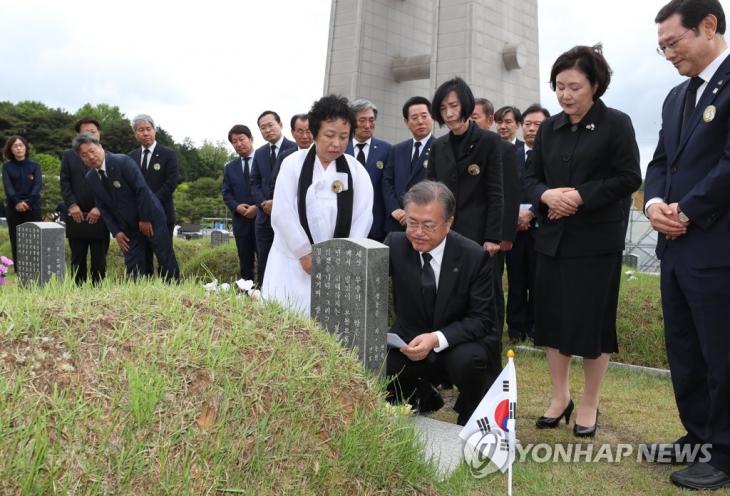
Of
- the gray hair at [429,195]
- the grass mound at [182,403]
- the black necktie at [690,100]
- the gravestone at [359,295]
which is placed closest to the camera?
the grass mound at [182,403]

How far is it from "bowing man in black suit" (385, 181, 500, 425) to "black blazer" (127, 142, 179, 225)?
493 centimetres

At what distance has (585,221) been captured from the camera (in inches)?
153

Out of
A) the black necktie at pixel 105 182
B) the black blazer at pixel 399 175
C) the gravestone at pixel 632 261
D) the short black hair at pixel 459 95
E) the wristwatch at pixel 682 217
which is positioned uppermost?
the short black hair at pixel 459 95

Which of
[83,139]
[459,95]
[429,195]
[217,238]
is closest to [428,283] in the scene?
[429,195]

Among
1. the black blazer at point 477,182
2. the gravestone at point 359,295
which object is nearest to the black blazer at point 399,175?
the black blazer at point 477,182

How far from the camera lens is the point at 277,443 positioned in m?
2.31

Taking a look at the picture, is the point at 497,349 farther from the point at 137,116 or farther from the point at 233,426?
the point at 137,116

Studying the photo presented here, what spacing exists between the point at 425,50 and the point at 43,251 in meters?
17.7

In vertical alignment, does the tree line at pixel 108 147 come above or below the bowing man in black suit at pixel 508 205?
above

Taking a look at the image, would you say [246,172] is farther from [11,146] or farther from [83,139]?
[11,146]

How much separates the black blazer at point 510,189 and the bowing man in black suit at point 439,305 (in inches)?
60.4

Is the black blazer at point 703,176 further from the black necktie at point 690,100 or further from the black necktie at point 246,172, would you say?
the black necktie at point 246,172

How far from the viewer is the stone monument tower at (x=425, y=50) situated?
58.2ft

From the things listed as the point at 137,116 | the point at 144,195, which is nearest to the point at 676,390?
the point at 144,195
